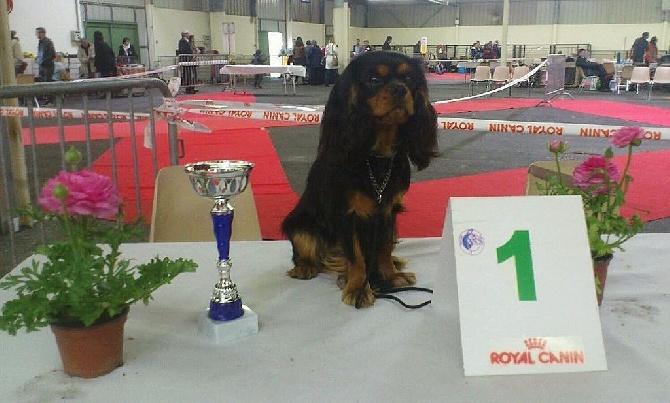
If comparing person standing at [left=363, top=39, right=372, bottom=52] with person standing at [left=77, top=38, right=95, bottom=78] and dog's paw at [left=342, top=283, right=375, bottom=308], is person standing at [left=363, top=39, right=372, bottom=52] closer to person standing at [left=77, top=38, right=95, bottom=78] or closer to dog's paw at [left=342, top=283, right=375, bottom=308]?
dog's paw at [left=342, top=283, right=375, bottom=308]

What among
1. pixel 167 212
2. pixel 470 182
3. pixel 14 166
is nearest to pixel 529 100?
pixel 470 182

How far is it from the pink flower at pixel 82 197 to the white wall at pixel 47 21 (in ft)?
54.7

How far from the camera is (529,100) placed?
Result: 47.5ft

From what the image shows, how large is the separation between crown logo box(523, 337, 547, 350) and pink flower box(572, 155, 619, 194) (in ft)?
1.18

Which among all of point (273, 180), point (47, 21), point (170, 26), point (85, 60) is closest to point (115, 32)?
point (170, 26)

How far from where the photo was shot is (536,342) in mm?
1080

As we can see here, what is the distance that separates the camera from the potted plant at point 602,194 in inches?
48.8

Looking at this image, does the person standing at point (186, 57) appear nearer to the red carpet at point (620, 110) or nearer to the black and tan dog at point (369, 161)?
the red carpet at point (620, 110)

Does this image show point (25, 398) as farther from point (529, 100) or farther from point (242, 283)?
point (529, 100)

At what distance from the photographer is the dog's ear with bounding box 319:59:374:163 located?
155 centimetres

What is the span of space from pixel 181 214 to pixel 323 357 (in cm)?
151

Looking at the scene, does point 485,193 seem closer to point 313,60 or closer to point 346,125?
point 346,125

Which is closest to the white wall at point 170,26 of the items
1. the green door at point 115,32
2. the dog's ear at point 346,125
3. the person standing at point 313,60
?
the green door at point 115,32

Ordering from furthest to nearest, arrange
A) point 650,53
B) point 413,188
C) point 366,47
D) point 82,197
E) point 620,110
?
point 650,53, point 366,47, point 620,110, point 413,188, point 82,197
